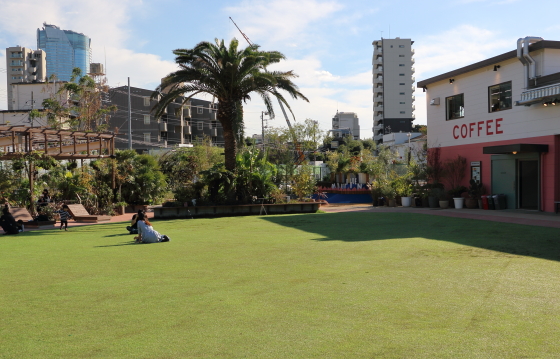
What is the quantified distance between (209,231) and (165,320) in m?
11.0

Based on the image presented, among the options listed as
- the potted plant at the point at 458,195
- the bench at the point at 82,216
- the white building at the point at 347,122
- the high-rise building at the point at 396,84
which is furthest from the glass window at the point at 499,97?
the white building at the point at 347,122

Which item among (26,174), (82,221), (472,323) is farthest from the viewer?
(26,174)

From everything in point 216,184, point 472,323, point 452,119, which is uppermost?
point 452,119

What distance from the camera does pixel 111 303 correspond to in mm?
6941

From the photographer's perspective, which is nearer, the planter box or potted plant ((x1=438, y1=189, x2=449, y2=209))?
the planter box

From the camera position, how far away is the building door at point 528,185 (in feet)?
74.5

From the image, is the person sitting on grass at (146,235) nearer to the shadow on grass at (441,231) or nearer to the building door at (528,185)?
the shadow on grass at (441,231)

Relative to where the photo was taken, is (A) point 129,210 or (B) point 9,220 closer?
(B) point 9,220

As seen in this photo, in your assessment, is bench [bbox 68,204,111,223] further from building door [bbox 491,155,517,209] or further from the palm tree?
building door [bbox 491,155,517,209]

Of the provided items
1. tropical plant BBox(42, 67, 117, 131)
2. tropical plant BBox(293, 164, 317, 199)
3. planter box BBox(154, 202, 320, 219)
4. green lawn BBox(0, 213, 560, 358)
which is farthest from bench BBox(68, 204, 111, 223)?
tropical plant BBox(42, 67, 117, 131)

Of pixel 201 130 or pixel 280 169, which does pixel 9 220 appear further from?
pixel 201 130

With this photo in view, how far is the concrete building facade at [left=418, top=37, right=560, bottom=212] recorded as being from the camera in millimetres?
21234

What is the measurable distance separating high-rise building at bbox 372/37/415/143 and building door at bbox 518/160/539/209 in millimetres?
77531

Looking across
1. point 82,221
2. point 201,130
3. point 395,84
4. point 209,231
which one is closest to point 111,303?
point 209,231
